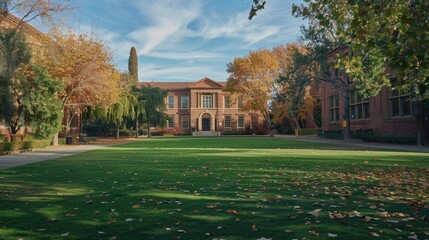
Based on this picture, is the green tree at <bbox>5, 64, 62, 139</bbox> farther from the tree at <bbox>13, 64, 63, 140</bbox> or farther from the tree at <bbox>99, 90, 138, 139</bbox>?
the tree at <bbox>99, 90, 138, 139</bbox>

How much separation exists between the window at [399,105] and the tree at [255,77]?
19.9m

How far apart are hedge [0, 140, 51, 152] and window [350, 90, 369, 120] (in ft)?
82.7

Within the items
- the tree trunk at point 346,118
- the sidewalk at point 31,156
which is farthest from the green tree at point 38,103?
the tree trunk at point 346,118

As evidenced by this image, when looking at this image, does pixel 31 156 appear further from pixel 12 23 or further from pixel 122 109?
pixel 122 109

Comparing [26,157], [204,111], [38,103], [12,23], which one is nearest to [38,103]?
[38,103]

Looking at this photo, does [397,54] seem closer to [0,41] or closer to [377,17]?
[377,17]

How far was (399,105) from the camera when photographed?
27.5m

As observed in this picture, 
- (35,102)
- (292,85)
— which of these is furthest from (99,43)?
(292,85)

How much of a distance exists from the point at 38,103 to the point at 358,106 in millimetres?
26665

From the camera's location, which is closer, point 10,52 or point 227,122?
point 10,52

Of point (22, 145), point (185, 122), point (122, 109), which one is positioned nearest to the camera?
point (22, 145)

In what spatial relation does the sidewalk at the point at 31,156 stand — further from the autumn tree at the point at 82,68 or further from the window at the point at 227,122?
the window at the point at 227,122

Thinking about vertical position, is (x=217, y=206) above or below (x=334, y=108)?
below

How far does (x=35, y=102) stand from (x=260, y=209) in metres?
23.3
